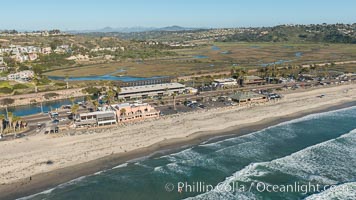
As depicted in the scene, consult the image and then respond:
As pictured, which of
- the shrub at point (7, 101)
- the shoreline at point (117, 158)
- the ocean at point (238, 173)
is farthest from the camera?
the shrub at point (7, 101)

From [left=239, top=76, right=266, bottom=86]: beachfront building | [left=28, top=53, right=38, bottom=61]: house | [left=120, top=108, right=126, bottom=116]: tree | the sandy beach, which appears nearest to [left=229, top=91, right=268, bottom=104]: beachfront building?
the sandy beach

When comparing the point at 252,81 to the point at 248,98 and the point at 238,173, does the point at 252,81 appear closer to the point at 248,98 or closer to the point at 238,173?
the point at 248,98

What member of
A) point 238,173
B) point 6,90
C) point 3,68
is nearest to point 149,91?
point 6,90

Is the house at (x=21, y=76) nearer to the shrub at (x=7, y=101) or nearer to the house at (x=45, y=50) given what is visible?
the shrub at (x=7, y=101)

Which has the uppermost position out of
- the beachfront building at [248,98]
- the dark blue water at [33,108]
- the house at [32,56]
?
the house at [32,56]

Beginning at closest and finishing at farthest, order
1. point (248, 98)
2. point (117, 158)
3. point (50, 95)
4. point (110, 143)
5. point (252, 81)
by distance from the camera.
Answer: point (117, 158), point (110, 143), point (248, 98), point (50, 95), point (252, 81)

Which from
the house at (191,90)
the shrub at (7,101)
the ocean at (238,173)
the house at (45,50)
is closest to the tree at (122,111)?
the ocean at (238,173)

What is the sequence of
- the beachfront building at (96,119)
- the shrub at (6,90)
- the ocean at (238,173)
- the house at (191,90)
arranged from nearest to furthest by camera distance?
the ocean at (238,173) < the beachfront building at (96,119) < the house at (191,90) < the shrub at (6,90)
